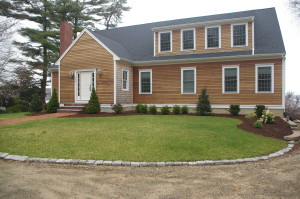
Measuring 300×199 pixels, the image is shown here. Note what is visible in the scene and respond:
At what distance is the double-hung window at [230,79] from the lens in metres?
15.9

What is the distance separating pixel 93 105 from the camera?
15.2m

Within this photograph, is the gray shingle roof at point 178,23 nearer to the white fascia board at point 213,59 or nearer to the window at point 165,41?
the white fascia board at point 213,59

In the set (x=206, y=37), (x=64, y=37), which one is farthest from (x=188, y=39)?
(x=64, y=37)

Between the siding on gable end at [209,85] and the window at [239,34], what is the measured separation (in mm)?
1551

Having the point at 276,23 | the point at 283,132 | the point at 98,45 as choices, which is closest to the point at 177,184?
the point at 283,132

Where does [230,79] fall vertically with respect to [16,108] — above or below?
above

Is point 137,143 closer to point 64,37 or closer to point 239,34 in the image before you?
point 239,34

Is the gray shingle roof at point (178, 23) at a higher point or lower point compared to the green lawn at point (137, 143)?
higher

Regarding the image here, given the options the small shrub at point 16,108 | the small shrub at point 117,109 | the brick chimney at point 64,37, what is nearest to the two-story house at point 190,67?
the small shrub at point 117,109

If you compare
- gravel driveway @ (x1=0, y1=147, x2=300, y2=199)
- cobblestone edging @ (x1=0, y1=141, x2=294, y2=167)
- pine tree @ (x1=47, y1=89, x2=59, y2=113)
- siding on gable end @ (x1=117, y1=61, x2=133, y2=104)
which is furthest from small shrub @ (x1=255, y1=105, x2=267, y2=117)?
pine tree @ (x1=47, y1=89, x2=59, y2=113)

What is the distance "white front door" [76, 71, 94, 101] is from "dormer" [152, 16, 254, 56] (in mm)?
5450

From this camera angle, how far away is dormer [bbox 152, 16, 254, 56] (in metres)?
16.1

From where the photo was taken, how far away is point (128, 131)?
9.16 metres

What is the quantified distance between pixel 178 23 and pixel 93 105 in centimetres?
1003
